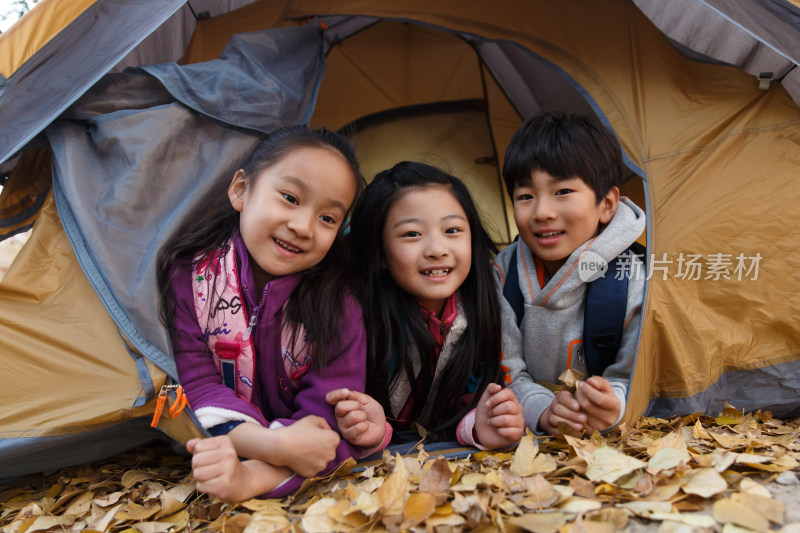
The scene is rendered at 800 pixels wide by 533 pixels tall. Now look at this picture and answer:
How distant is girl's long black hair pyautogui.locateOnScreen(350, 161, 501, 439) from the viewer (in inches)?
64.7

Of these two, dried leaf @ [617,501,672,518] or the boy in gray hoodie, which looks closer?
dried leaf @ [617,501,672,518]

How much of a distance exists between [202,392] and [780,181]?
1.65m

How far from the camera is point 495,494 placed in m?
1.10

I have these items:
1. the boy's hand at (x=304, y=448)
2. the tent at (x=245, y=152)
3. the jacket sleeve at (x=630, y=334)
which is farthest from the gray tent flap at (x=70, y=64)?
the jacket sleeve at (x=630, y=334)

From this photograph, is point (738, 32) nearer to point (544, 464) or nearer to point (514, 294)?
point (514, 294)

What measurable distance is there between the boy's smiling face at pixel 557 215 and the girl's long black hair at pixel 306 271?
0.48 metres

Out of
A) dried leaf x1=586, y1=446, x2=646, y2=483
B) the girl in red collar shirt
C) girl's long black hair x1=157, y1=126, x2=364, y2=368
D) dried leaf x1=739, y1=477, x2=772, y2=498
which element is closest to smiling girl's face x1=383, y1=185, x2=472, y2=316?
the girl in red collar shirt

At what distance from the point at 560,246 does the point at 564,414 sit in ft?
1.56

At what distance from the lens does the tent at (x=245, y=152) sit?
1.34 metres

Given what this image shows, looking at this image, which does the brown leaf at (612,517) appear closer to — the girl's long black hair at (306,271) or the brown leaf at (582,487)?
the brown leaf at (582,487)

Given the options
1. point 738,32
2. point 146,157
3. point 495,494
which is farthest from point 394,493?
point 738,32

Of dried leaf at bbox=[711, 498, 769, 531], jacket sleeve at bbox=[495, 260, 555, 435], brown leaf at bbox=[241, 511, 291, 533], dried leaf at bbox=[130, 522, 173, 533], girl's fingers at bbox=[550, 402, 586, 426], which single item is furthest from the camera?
jacket sleeve at bbox=[495, 260, 555, 435]

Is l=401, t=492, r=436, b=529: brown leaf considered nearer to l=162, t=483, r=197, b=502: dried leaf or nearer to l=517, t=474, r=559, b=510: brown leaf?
l=517, t=474, r=559, b=510: brown leaf

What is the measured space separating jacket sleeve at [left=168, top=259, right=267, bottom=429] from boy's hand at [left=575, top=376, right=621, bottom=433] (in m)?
0.74
